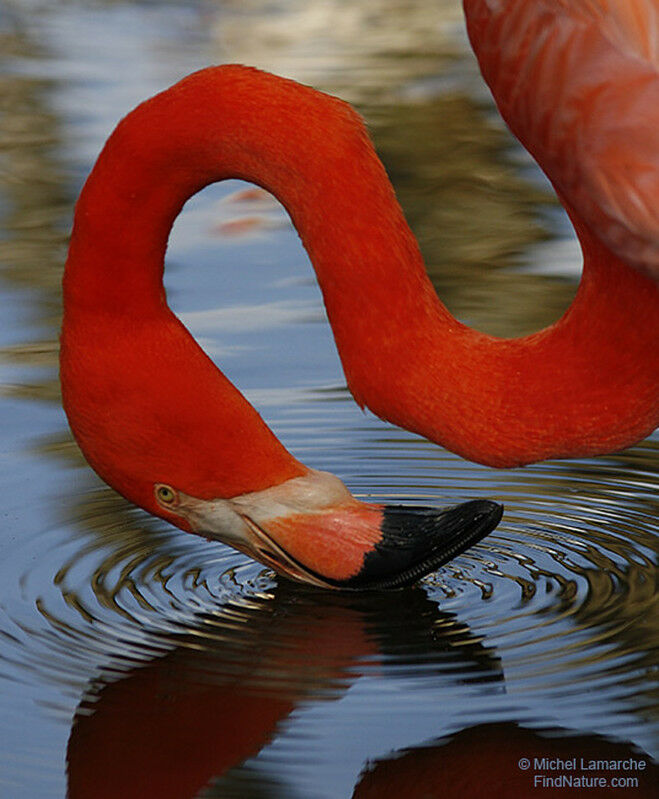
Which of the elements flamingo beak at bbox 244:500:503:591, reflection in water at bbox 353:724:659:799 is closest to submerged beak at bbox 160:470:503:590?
flamingo beak at bbox 244:500:503:591

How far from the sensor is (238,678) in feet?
11.2

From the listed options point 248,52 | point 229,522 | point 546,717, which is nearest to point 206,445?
point 229,522

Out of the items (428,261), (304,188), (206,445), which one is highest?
(304,188)

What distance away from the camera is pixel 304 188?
3402 millimetres

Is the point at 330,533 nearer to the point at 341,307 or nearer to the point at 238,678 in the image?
the point at 238,678

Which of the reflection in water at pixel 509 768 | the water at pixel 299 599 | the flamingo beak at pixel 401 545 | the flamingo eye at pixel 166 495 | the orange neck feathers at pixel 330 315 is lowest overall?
the water at pixel 299 599

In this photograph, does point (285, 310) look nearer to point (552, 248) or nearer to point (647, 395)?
point (552, 248)

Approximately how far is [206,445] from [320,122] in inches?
26.9

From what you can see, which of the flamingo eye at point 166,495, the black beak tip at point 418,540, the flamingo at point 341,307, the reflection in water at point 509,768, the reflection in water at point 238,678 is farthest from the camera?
the black beak tip at point 418,540

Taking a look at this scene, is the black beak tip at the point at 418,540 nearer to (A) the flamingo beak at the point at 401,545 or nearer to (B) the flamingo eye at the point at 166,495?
(A) the flamingo beak at the point at 401,545

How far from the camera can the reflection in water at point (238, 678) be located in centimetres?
315

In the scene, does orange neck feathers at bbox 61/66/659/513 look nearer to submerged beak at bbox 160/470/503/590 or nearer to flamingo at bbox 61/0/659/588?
flamingo at bbox 61/0/659/588

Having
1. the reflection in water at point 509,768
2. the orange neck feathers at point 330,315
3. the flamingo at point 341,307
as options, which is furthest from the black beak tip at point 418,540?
the reflection in water at point 509,768

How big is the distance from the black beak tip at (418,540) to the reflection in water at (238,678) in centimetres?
9
